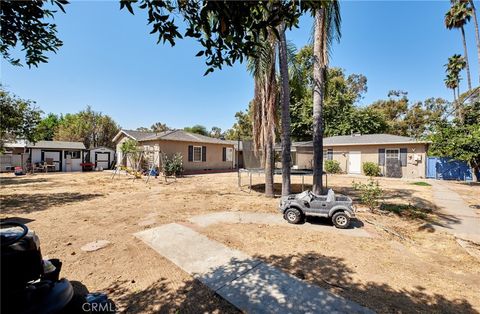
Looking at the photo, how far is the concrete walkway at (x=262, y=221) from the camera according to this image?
5.78 metres

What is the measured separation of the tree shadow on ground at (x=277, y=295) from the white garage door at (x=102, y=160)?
26596 mm

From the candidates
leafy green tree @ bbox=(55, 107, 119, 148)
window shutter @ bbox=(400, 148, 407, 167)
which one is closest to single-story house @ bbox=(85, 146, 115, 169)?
leafy green tree @ bbox=(55, 107, 119, 148)

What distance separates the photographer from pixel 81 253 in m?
4.34

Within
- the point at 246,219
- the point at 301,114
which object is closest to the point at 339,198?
the point at 246,219

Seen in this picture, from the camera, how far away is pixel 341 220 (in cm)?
596

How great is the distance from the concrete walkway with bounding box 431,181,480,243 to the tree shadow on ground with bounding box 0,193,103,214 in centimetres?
1278

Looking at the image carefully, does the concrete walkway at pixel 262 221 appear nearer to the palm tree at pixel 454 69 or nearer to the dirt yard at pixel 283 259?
the dirt yard at pixel 283 259

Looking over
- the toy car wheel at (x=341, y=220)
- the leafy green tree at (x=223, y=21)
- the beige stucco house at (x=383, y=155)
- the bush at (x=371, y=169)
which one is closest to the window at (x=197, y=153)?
the beige stucco house at (x=383, y=155)

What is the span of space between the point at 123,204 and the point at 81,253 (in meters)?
4.38

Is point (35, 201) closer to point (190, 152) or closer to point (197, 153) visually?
point (190, 152)

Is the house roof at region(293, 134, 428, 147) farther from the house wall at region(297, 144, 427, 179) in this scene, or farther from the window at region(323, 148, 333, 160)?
the window at region(323, 148, 333, 160)

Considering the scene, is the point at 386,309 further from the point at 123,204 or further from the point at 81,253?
the point at 123,204

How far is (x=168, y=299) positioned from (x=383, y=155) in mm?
21696

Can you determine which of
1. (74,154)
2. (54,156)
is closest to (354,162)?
(74,154)
